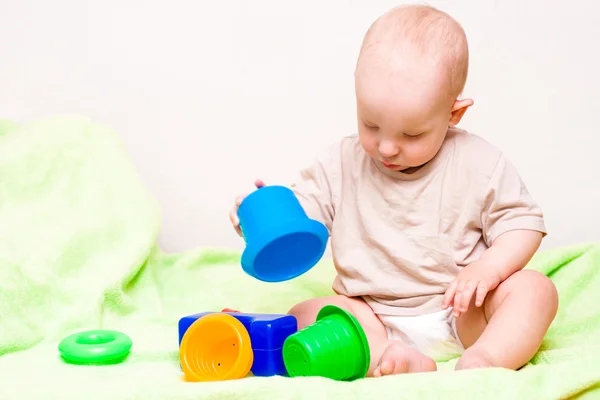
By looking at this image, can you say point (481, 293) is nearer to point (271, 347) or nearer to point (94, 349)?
point (271, 347)

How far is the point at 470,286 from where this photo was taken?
3.81 feet

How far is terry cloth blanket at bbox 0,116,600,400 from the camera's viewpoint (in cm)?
93

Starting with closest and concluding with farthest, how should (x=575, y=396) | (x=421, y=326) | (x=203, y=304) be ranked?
(x=575, y=396), (x=421, y=326), (x=203, y=304)

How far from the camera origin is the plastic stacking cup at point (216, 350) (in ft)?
3.52

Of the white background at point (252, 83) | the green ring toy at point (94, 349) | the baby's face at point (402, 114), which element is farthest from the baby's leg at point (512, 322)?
the white background at point (252, 83)

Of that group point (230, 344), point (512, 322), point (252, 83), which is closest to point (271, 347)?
point (230, 344)

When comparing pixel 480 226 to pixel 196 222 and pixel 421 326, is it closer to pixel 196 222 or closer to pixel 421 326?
pixel 421 326

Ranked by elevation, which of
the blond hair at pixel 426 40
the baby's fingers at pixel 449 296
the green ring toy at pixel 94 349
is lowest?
the green ring toy at pixel 94 349

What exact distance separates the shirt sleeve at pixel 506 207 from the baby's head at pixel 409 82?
118mm

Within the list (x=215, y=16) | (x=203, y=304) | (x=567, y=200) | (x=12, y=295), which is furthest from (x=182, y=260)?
(x=567, y=200)

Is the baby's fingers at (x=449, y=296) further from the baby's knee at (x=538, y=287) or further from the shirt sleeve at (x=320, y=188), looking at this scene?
the shirt sleeve at (x=320, y=188)

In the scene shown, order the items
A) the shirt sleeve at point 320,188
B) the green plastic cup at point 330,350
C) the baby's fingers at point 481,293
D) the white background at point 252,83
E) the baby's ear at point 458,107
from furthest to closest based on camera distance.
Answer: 1. the white background at point 252,83
2. the shirt sleeve at point 320,188
3. the baby's ear at point 458,107
4. the baby's fingers at point 481,293
5. the green plastic cup at point 330,350

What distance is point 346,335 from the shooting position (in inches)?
41.6

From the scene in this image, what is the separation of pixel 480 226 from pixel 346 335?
363mm
